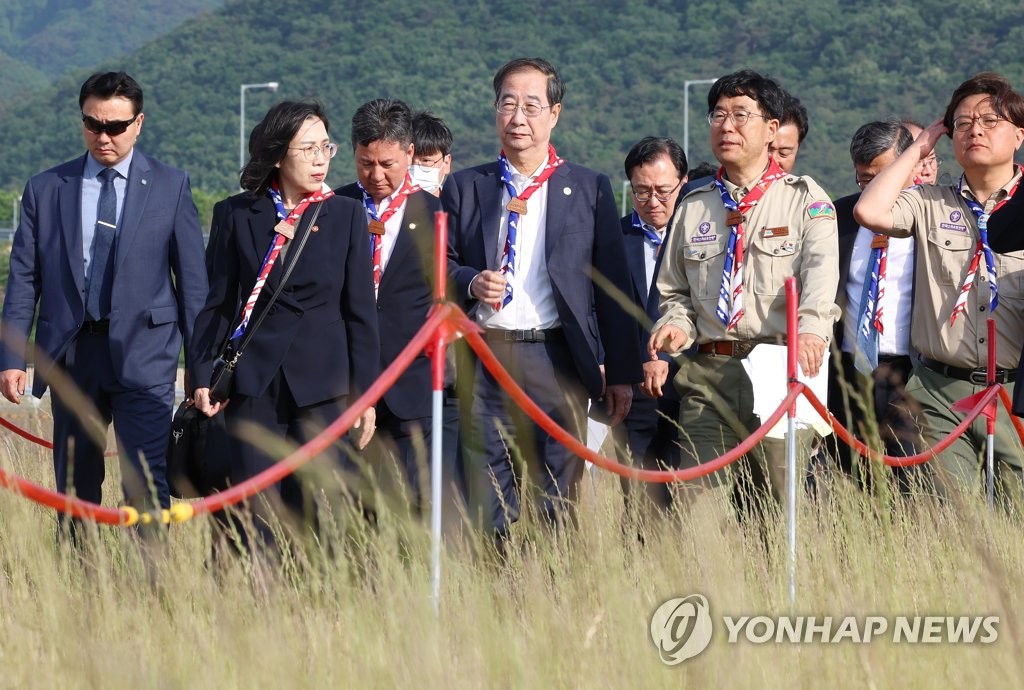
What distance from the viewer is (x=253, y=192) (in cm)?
587

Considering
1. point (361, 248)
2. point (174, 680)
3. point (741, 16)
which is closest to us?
point (174, 680)

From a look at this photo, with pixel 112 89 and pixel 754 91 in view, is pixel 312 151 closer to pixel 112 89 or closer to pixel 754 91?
pixel 112 89

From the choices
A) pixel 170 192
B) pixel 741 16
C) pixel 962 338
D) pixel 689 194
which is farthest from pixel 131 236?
pixel 741 16

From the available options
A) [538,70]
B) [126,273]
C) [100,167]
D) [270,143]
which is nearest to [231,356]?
[270,143]

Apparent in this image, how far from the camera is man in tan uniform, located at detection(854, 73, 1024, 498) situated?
617 centimetres

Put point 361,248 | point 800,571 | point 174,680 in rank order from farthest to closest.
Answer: point 361,248
point 800,571
point 174,680

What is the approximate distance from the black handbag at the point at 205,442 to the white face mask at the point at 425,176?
7.03 feet

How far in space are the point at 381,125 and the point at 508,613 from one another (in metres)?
2.82

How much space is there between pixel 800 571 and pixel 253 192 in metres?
2.25

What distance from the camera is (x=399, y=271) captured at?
6711 mm

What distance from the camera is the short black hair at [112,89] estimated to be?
6.45m

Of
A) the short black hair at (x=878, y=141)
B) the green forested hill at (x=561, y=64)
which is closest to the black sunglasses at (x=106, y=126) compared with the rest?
the short black hair at (x=878, y=141)

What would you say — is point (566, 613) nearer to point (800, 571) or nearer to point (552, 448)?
point (800, 571)

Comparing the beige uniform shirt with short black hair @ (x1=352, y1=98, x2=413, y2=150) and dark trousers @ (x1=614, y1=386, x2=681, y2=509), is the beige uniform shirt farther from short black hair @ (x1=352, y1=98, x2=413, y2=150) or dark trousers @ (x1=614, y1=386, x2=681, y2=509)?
short black hair @ (x1=352, y1=98, x2=413, y2=150)
